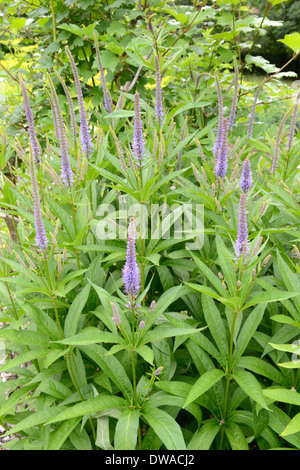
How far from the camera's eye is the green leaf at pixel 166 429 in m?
1.39

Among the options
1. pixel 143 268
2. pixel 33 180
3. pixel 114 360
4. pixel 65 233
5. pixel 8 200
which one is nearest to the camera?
pixel 33 180

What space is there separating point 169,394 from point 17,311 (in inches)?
35.2

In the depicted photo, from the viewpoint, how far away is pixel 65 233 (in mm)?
1980

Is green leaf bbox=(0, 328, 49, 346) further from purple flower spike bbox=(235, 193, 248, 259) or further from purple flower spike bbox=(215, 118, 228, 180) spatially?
purple flower spike bbox=(215, 118, 228, 180)

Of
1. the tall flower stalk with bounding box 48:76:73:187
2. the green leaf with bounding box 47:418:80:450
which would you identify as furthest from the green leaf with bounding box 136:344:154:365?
the tall flower stalk with bounding box 48:76:73:187

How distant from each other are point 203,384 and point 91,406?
435mm

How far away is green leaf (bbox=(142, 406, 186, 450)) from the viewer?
1.39 metres

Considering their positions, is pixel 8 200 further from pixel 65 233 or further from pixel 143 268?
pixel 143 268

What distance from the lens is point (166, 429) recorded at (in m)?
1.44

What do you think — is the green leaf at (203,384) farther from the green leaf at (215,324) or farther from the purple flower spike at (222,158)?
the purple flower spike at (222,158)

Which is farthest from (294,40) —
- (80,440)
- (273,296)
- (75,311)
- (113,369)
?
(80,440)

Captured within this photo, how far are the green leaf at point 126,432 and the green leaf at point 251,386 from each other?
42cm

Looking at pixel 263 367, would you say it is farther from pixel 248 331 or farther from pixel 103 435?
pixel 103 435
